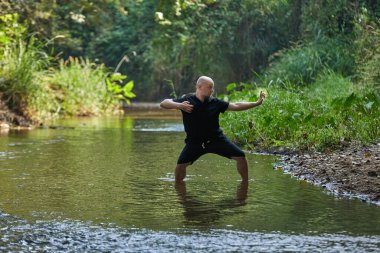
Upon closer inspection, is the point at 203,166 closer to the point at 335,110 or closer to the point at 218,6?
the point at 335,110

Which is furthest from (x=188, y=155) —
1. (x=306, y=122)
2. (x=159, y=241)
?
(x=306, y=122)

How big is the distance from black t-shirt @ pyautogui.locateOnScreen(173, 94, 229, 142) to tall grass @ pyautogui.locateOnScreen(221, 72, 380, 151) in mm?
3635

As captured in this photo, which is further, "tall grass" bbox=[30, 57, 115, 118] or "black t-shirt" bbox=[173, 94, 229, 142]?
"tall grass" bbox=[30, 57, 115, 118]

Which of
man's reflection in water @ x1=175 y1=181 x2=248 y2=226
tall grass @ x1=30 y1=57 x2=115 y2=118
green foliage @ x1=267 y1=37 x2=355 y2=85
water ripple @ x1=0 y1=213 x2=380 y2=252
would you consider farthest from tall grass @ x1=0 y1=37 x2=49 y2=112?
water ripple @ x1=0 y1=213 x2=380 y2=252

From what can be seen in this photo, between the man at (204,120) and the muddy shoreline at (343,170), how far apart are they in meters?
1.13

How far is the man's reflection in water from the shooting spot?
7771mm

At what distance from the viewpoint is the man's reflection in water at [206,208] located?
25.5 ft

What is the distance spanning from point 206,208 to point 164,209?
0.41 meters

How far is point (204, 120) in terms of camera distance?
10.1 m

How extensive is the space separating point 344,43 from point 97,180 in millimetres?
18670

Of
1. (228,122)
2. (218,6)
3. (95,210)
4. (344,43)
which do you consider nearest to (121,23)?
(218,6)

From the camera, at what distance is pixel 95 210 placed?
27.3 ft

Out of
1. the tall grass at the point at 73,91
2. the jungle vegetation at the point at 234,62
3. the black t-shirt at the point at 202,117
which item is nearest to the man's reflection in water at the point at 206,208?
the black t-shirt at the point at 202,117

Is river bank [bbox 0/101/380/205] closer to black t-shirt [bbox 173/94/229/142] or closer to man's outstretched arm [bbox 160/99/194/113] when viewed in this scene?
black t-shirt [bbox 173/94/229/142]
